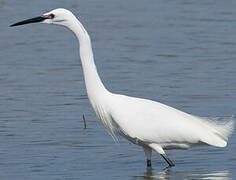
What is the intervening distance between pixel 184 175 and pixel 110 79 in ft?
13.6

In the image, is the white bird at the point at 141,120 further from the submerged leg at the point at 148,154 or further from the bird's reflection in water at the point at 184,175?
the bird's reflection in water at the point at 184,175

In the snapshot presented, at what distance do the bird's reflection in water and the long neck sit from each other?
108cm

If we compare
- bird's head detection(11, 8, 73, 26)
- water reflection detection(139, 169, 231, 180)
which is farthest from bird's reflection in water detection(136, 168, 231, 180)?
bird's head detection(11, 8, 73, 26)

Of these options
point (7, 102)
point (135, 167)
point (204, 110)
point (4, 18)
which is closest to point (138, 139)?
point (135, 167)

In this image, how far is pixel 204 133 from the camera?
31.4 feet

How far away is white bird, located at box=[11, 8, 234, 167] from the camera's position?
9508 millimetres

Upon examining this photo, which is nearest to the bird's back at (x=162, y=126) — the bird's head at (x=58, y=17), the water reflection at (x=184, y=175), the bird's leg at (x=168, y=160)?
the bird's leg at (x=168, y=160)

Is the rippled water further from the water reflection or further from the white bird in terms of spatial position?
the white bird

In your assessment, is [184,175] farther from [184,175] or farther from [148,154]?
[148,154]

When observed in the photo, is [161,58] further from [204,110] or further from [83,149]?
[83,149]

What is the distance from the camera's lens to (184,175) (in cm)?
959

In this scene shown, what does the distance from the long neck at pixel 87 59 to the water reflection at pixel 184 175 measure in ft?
3.55

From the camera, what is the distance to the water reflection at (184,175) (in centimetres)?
941

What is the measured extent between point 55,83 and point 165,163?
12.5ft
